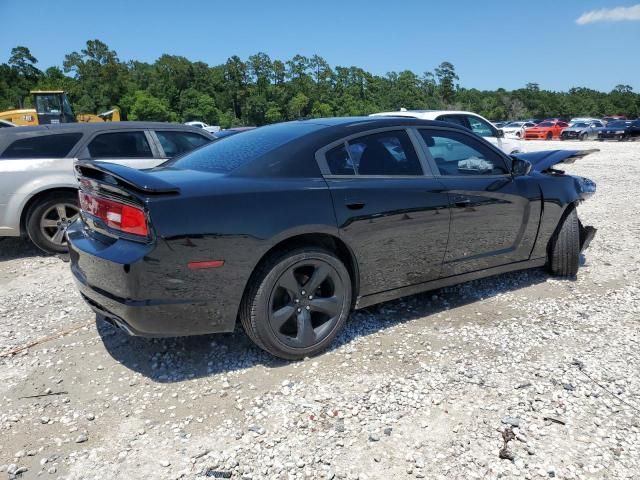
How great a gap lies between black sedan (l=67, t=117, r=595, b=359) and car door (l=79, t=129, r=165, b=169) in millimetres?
2581

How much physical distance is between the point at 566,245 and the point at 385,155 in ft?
7.06

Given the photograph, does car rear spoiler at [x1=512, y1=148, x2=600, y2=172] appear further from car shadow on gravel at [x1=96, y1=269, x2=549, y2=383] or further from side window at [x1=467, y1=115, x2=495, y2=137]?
side window at [x1=467, y1=115, x2=495, y2=137]

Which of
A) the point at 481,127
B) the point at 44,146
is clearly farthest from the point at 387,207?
the point at 481,127

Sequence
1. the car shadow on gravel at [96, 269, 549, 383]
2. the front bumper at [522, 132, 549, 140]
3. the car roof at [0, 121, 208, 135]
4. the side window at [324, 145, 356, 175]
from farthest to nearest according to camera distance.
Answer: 1. the front bumper at [522, 132, 549, 140]
2. the car roof at [0, 121, 208, 135]
3. the side window at [324, 145, 356, 175]
4. the car shadow on gravel at [96, 269, 549, 383]

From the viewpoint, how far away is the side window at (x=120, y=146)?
19.4 ft

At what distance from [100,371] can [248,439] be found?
48.5 inches

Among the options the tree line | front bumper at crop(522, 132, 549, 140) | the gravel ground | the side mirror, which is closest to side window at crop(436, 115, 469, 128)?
the side mirror

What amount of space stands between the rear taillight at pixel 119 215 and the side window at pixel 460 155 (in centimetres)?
217

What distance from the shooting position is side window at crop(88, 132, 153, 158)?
19.4 ft

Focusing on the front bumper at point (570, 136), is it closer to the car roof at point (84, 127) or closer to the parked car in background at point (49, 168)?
the car roof at point (84, 127)

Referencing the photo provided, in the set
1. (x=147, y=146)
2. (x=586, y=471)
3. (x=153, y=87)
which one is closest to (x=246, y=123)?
(x=153, y=87)

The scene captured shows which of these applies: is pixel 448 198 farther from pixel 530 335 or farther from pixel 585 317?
pixel 585 317

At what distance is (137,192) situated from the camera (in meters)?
2.64

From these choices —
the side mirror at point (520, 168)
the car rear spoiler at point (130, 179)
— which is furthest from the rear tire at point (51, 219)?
the side mirror at point (520, 168)
